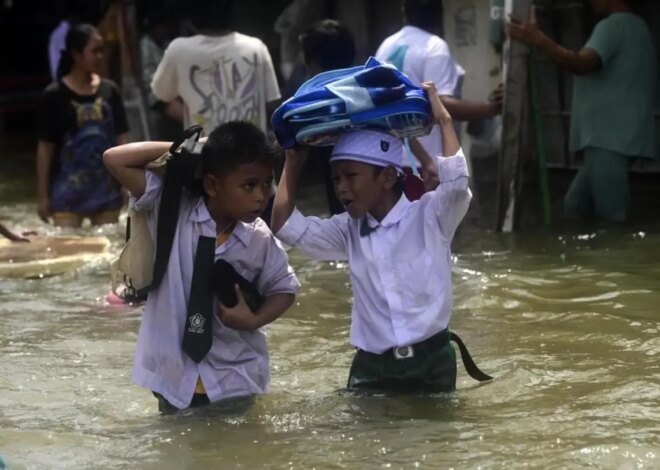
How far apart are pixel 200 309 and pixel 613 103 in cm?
511

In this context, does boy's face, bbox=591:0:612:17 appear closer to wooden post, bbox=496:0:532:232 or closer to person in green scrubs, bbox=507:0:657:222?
person in green scrubs, bbox=507:0:657:222

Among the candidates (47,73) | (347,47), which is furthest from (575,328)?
(47,73)

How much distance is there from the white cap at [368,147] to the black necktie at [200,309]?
1.89ft

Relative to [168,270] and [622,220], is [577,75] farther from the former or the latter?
[168,270]

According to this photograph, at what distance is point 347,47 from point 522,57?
1760mm

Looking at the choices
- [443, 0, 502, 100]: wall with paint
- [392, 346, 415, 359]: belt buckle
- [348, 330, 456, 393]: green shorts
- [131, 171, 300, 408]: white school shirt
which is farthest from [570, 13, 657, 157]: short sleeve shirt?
[131, 171, 300, 408]: white school shirt

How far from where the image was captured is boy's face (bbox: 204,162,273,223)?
4.31m

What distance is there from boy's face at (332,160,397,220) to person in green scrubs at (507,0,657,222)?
14.1 feet

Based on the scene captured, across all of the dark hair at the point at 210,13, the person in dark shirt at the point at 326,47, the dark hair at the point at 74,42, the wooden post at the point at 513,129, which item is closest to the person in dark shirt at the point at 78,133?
the dark hair at the point at 74,42

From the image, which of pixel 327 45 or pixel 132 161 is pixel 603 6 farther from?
pixel 132 161

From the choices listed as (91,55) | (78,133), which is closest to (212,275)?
(91,55)

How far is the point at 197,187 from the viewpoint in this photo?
4.39 meters

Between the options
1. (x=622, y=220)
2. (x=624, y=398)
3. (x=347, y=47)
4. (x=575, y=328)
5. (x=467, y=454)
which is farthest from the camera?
(x=622, y=220)

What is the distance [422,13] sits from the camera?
23.5 ft
